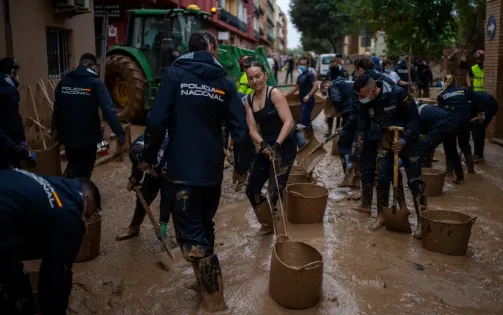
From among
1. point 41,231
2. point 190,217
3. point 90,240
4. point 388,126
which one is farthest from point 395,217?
point 41,231

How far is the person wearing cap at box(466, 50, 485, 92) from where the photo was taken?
11156mm

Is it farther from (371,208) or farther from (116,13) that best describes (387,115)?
(116,13)

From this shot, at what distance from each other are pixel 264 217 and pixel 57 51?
275 inches

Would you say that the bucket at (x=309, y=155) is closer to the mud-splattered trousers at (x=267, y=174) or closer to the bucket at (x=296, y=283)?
the mud-splattered trousers at (x=267, y=174)

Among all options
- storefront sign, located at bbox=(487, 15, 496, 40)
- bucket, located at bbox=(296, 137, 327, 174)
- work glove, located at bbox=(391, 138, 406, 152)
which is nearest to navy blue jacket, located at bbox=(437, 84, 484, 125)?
bucket, located at bbox=(296, 137, 327, 174)

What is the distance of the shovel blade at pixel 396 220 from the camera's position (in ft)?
16.7

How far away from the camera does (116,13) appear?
15.9 m

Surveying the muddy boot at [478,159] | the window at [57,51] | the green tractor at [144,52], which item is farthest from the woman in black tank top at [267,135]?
the green tractor at [144,52]

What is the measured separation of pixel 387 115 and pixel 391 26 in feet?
57.9

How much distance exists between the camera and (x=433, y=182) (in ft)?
22.0

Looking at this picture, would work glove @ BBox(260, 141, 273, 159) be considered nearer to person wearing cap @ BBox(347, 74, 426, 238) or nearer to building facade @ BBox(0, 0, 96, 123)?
person wearing cap @ BBox(347, 74, 426, 238)

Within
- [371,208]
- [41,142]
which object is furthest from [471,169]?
[41,142]

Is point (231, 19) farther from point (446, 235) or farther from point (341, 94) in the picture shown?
point (446, 235)

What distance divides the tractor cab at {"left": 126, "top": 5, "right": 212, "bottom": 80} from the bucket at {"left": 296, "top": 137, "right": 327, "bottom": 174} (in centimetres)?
560
